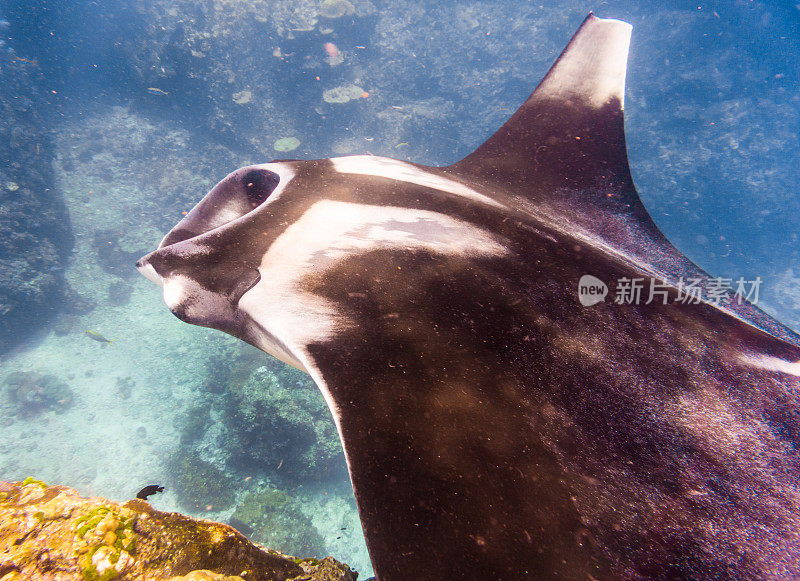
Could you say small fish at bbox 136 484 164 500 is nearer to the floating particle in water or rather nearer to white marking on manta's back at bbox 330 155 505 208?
white marking on manta's back at bbox 330 155 505 208

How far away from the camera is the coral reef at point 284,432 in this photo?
9883 mm

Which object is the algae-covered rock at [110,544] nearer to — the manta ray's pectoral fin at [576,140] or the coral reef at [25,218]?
the manta ray's pectoral fin at [576,140]

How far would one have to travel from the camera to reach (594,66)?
118 inches

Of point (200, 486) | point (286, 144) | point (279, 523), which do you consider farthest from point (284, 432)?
point (286, 144)

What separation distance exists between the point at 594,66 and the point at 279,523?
37.5 ft

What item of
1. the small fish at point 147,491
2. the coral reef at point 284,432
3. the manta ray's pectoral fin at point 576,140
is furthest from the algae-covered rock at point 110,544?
the coral reef at point 284,432

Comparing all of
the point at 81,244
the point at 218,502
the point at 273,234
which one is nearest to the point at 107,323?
the point at 81,244

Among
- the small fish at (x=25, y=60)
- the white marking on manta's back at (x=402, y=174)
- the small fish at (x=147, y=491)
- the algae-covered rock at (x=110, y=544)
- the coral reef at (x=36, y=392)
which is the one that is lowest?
the coral reef at (x=36, y=392)

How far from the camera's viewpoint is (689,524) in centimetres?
95

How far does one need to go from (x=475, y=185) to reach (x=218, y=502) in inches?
444

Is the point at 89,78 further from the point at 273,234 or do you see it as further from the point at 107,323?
the point at 273,234

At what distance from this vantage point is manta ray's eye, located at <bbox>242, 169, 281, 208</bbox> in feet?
6.48

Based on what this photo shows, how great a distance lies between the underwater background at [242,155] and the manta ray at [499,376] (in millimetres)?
9830

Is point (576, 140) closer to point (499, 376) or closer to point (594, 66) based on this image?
point (594, 66)
